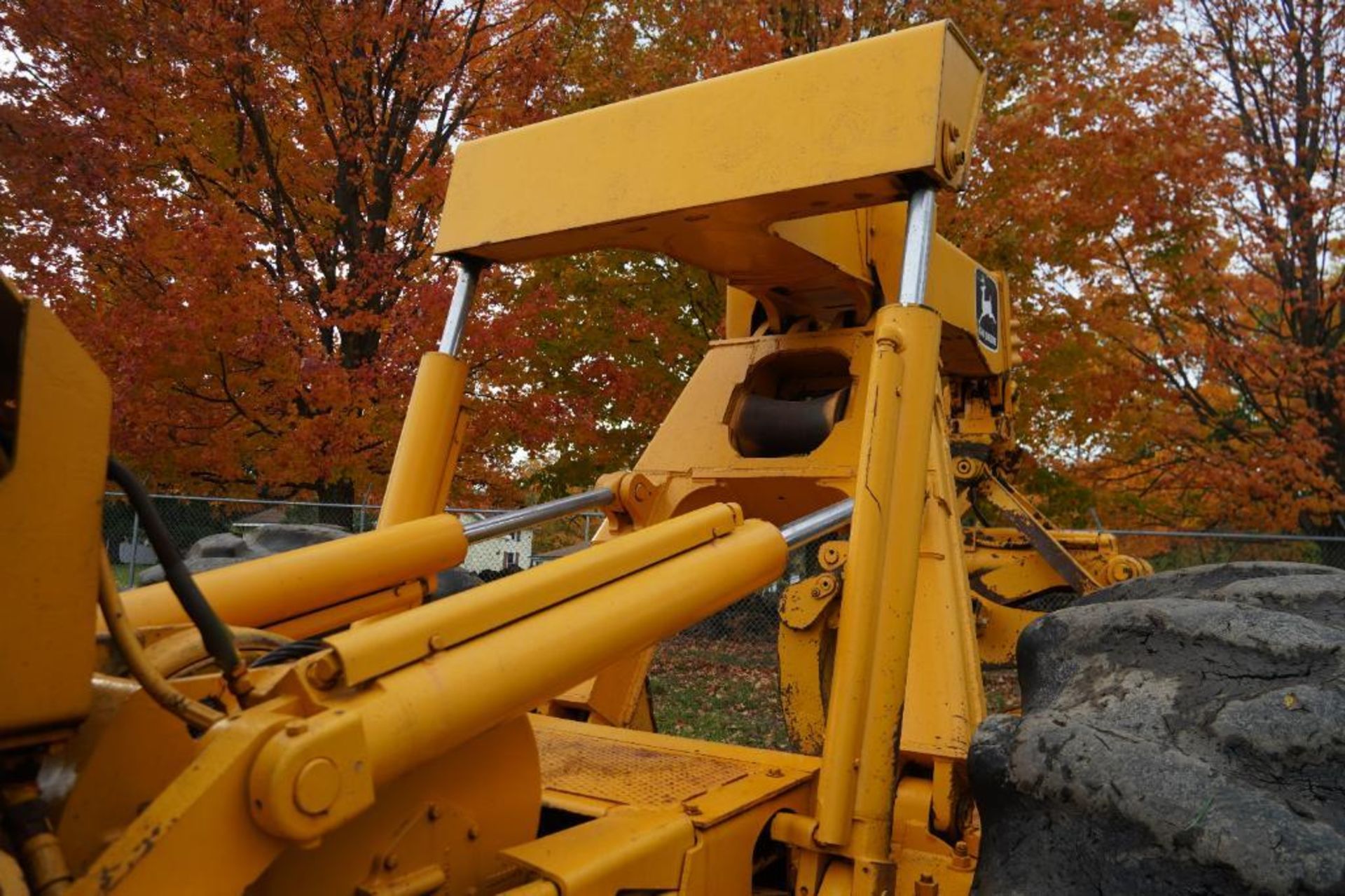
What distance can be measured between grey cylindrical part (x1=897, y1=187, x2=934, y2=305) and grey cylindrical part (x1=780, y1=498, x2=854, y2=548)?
1.75 feet

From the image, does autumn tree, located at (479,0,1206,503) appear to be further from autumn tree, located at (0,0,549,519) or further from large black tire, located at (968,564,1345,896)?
large black tire, located at (968,564,1345,896)

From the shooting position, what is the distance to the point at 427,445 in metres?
3.20

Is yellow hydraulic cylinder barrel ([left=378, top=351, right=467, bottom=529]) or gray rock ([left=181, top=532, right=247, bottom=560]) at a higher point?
yellow hydraulic cylinder barrel ([left=378, top=351, right=467, bottom=529])

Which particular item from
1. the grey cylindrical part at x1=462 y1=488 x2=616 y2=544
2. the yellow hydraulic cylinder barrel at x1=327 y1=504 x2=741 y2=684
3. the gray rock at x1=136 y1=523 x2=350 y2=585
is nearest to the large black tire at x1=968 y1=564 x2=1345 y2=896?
the yellow hydraulic cylinder barrel at x1=327 y1=504 x2=741 y2=684

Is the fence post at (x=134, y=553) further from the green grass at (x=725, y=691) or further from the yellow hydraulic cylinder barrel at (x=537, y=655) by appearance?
the yellow hydraulic cylinder barrel at (x=537, y=655)

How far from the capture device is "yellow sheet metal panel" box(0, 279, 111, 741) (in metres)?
1.25

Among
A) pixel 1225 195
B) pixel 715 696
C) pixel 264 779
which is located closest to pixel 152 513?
pixel 264 779

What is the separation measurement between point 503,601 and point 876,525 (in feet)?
3.20

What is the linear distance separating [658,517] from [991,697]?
253 inches

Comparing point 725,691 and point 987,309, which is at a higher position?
point 987,309

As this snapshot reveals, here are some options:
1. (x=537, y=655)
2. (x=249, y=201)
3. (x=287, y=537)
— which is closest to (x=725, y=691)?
(x=287, y=537)

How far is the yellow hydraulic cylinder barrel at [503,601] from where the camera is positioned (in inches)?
64.6

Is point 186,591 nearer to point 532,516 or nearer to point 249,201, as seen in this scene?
point 532,516

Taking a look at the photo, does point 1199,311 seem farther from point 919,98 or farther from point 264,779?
point 264,779
